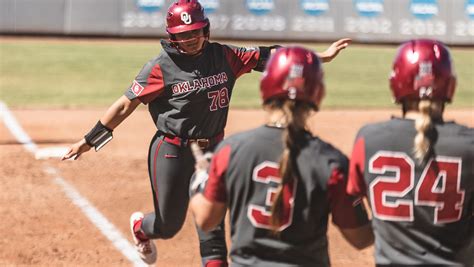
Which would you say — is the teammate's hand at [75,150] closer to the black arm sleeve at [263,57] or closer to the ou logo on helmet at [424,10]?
the black arm sleeve at [263,57]

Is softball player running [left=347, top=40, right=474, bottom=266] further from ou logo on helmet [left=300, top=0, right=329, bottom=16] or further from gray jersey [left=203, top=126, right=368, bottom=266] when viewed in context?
ou logo on helmet [left=300, top=0, right=329, bottom=16]

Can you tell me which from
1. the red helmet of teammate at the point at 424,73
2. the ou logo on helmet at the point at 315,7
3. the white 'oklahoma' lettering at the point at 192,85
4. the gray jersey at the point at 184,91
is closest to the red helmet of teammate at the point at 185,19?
the gray jersey at the point at 184,91

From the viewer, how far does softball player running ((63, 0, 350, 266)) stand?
19.9ft

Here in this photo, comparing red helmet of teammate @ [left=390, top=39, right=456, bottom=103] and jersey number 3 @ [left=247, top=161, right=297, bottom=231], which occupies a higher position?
red helmet of teammate @ [left=390, top=39, right=456, bottom=103]

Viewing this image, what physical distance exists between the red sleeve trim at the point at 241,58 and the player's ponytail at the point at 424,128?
9.46 feet

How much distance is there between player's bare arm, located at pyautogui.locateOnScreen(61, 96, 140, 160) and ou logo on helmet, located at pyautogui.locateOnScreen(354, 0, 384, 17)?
833 inches

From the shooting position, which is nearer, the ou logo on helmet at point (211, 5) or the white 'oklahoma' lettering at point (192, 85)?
the white 'oklahoma' lettering at point (192, 85)

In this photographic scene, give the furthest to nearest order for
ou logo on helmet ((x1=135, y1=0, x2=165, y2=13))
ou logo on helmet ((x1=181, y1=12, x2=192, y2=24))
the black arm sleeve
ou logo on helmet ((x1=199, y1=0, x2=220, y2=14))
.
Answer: ou logo on helmet ((x1=199, y1=0, x2=220, y2=14))
ou logo on helmet ((x1=135, y1=0, x2=165, y2=13))
the black arm sleeve
ou logo on helmet ((x1=181, y1=12, x2=192, y2=24))

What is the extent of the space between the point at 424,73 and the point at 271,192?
32.6 inches

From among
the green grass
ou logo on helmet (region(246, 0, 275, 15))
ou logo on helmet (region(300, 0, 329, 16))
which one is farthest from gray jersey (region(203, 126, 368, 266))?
ou logo on helmet (region(300, 0, 329, 16))

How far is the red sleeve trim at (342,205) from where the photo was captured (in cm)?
364

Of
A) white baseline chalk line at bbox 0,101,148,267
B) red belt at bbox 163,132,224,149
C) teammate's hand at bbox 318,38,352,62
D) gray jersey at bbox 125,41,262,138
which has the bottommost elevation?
white baseline chalk line at bbox 0,101,148,267

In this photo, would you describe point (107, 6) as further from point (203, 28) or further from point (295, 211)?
point (295, 211)

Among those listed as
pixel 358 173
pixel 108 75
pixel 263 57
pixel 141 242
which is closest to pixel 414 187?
pixel 358 173
